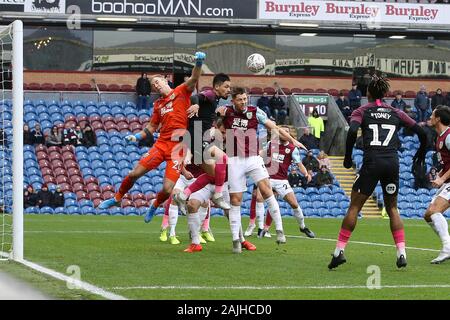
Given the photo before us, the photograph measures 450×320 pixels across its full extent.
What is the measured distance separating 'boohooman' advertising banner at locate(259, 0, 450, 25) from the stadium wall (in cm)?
329

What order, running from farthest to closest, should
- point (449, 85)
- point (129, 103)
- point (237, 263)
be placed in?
1. point (449, 85)
2. point (129, 103)
3. point (237, 263)

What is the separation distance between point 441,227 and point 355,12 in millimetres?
28135

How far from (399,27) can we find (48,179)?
1763cm

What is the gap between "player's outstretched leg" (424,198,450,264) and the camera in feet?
41.7

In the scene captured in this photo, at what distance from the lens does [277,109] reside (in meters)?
37.8

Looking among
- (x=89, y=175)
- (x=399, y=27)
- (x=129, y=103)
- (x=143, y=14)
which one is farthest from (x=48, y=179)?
(x=399, y=27)

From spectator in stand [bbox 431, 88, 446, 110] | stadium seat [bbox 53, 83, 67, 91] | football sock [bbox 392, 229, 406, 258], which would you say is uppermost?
stadium seat [bbox 53, 83, 67, 91]

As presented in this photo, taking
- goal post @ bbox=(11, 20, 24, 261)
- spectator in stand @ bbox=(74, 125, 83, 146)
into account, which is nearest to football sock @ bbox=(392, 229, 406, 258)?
goal post @ bbox=(11, 20, 24, 261)

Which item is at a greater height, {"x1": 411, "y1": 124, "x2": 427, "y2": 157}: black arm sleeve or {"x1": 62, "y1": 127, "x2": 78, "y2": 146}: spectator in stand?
{"x1": 62, "y1": 127, "x2": 78, "y2": 146}: spectator in stand

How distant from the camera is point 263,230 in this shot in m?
19.0

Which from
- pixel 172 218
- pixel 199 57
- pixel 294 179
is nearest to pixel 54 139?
pixel 294 179

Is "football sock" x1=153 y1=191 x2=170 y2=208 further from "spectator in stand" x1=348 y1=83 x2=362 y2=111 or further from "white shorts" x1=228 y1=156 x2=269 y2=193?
"spectator in stand" x1=348 y1=83 x2=362 y2=111

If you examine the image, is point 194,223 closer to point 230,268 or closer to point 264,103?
point 230,268
